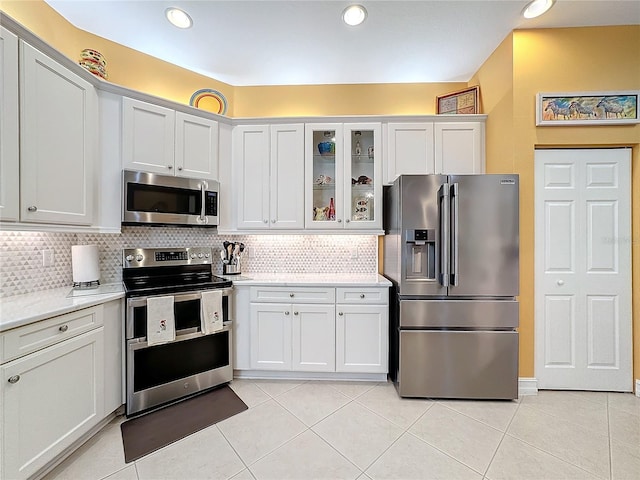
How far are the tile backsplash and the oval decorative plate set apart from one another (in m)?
1.28

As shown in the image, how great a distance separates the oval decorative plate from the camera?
8.66 ft

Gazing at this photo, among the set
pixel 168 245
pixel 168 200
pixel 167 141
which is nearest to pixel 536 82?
pixel 167 141

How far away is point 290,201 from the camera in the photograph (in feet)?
8.52

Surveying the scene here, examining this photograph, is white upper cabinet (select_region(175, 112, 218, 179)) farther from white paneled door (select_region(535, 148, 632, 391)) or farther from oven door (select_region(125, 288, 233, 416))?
white paneled door (select_region(535, 148, 632, 391))

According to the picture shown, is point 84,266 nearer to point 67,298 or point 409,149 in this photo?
point 67,298

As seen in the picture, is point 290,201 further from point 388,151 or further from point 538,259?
point 538,259

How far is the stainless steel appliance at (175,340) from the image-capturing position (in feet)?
6.11

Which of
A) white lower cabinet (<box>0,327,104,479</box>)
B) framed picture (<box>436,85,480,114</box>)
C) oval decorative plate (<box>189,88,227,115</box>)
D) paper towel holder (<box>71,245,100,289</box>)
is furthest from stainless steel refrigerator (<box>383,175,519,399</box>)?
paper towel holder (<box>71,245,100,289</box>)

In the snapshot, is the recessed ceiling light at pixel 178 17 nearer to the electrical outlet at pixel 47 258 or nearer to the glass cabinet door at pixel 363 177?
the glass cabinet door at pixel 363 177

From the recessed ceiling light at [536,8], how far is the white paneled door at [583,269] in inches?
40.6

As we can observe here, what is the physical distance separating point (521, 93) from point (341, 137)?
5.10 ft

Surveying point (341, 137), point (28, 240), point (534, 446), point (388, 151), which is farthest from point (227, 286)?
point (534, 446)

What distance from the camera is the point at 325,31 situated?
2.16m

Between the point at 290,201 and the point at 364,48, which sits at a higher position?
the point at 364,48
